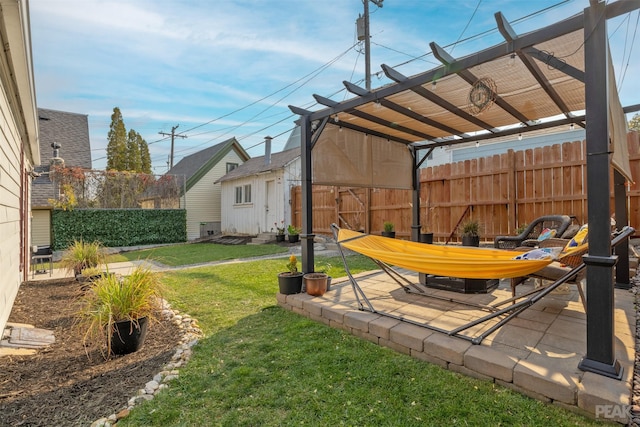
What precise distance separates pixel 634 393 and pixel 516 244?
12.3ft

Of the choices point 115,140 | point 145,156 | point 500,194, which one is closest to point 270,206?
point 500,194

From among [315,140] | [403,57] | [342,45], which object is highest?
[342,45]

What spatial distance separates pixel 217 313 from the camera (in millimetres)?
3926

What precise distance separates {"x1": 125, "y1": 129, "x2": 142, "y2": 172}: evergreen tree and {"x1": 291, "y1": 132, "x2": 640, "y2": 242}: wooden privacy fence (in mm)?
20283

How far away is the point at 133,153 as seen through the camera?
920 inches

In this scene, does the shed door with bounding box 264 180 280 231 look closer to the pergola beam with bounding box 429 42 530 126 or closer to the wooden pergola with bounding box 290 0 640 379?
the wooden pergola with bounding box 290 0 640 379

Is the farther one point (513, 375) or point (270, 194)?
point (270, 194)

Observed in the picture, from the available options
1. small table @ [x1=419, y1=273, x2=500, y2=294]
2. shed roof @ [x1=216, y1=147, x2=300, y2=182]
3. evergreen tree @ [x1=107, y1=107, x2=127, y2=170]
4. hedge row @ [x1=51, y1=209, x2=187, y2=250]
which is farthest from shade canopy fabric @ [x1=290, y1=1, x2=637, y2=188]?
evergreen tree @ [x1=107, y1=107, x2=127, y2=170]

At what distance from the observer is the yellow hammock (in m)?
2.39

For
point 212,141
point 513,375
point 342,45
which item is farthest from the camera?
point 212,141

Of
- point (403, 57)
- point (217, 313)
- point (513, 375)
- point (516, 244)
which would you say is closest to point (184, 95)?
point (403, 57)

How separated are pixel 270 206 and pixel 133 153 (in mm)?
15873

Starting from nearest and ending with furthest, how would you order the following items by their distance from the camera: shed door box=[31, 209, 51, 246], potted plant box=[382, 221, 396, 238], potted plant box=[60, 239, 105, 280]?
potted plant box=[60, 239, 105, 280], potted plant box=[382, 221, 396, 238], shed door box=[31, 209, 51, 246]

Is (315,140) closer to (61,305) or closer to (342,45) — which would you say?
(61,305)
